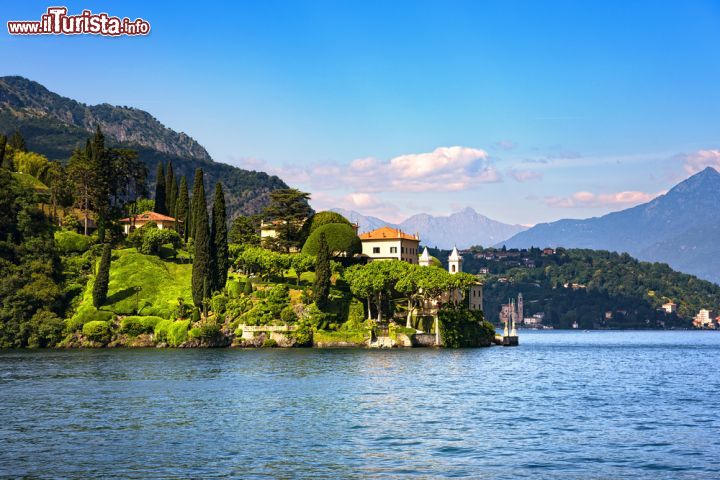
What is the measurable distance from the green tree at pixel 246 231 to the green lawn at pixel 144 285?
14.2 metres

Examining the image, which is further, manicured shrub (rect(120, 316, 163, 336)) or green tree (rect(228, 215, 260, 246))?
green tree (rect(228, 215, 260, 246))

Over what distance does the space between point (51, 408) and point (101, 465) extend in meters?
18.3

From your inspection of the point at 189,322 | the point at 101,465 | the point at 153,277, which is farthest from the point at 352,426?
the point at 153,277

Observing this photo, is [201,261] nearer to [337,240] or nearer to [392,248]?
[337,240]

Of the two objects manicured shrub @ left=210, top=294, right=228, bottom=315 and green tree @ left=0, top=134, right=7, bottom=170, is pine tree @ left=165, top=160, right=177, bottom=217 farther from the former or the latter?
manicured shrub @ left=210, top=294, right=228, bottom=315

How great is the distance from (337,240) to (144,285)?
28.1 metres

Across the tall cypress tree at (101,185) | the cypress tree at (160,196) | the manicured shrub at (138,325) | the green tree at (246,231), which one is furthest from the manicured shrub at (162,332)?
the cypress tree at (160,196)

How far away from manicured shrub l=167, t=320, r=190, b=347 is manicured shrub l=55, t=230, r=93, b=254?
2624cm

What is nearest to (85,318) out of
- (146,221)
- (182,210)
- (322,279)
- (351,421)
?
(146,221)

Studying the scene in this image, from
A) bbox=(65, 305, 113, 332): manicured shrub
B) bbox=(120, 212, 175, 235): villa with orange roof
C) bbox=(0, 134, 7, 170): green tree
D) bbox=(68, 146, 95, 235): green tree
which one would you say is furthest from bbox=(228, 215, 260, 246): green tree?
bbox=(0, 134, 7, 170): green tree

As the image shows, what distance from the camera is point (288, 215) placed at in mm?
138125

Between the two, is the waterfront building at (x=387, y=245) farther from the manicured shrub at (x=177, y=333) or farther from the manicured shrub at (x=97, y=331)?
the manicured shrub at (x=97, y=331)

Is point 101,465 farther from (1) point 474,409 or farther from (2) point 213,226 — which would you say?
(2) point 213,226

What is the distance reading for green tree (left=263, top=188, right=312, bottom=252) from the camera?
136m
